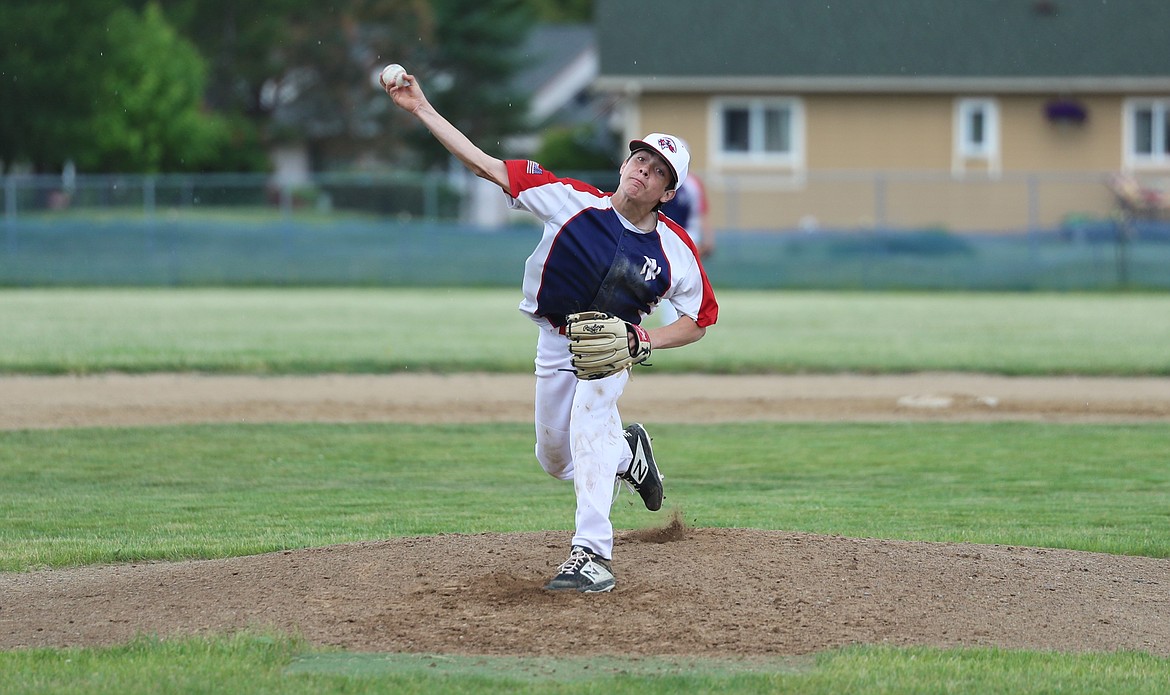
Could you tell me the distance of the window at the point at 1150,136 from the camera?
3209 cm

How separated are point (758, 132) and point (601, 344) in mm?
27260

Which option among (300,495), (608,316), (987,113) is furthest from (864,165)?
(608,316)

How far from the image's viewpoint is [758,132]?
31.7 metres

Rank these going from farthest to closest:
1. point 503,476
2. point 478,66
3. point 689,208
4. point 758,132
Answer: point 478,66
point 758,132
point 689,208
point 503,476

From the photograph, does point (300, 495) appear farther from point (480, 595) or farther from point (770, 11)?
point (770, 11)

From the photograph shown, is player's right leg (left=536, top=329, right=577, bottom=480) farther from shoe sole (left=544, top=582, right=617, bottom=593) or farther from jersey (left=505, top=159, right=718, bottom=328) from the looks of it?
shoe sole (left=544, top=582, right=617, bottom=593)

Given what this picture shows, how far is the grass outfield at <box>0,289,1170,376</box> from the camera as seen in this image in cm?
1439

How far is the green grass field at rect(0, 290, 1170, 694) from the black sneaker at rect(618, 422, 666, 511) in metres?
0.99

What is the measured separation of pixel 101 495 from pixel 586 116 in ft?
164

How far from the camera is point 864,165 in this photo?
103 feet

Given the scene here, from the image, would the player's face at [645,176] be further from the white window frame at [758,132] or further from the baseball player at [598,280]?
the white window frame at [758,132]

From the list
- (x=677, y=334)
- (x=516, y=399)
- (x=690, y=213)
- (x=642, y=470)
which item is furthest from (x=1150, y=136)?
(x=677, y=334)

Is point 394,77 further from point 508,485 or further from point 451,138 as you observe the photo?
point 508,485

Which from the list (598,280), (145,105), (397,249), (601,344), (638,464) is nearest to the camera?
(601,344)
